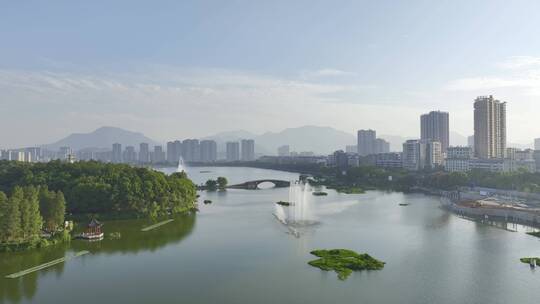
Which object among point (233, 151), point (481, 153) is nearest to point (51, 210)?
point (481, 153)

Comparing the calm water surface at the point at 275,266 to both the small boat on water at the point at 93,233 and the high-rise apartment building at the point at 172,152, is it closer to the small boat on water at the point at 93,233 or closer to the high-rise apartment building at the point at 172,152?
the small boat on water at the point at 93,233

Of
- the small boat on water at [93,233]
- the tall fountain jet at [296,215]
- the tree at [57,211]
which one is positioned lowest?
the tall fountain jet at [296,215]

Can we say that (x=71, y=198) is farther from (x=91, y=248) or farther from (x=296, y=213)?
(x=296, y=213)

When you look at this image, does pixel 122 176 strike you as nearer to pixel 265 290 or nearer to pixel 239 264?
pixel 239 264

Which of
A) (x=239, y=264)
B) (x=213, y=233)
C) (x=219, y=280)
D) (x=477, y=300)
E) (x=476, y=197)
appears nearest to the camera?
(x=477, y=300)

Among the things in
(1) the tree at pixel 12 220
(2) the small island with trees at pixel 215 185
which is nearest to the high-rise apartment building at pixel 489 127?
(2) the small island with trees at pixel 215 185

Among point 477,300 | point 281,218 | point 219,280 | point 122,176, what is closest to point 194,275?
point 219,280

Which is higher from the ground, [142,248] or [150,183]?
[150,183]
